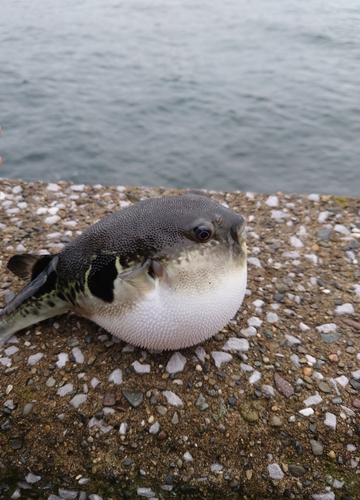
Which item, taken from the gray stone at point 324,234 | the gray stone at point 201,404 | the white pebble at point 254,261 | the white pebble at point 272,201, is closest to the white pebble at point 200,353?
the gray stone at point 201,404

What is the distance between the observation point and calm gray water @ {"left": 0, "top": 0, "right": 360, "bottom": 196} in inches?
281

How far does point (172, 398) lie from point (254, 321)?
825 mm

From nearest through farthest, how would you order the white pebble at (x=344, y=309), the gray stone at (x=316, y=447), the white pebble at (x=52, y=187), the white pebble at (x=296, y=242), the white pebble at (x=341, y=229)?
the gray stone at (x=316, y=447), the white pebble at (x=344, y=309), the white pebble at (x=296, y=242), the white pebble at (x=341, y=229), the white pebble at (x=52, y=187)

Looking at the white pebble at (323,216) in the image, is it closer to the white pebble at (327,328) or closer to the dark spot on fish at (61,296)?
the white pebble at (327,328)

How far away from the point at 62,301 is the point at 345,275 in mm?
2092

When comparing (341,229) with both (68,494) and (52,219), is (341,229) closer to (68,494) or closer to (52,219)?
(52,219)

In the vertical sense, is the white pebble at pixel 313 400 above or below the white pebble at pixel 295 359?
below

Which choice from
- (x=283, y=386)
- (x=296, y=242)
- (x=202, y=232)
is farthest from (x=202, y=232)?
(x=296, y=242)

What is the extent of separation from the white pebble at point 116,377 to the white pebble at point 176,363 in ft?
0.90

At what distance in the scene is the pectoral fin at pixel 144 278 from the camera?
238 centimetres

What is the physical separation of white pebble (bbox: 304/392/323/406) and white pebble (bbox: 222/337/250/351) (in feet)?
1.49

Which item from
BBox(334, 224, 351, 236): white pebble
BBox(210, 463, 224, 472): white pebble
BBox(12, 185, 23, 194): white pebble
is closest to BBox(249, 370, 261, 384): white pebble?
BBox(210, 463, 224, 472): white pebble

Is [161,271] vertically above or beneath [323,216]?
above

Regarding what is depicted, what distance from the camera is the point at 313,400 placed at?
106 inches
